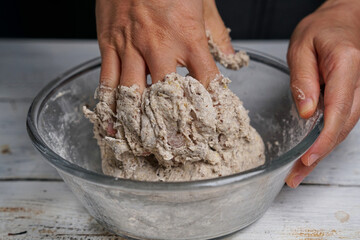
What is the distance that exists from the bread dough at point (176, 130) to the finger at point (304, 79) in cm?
13

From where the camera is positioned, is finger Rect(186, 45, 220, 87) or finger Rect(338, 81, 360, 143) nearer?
finger Rect(186, 45, 220, 87)

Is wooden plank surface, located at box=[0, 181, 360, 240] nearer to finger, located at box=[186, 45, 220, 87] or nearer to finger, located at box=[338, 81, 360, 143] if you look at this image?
finger, located at box=[338, 81, 360, 143]

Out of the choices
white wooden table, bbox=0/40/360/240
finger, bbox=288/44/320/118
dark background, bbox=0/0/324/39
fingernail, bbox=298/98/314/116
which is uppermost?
finger, bbox=288/44/320/118

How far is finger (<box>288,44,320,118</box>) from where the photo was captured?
853mm

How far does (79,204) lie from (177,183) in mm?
391

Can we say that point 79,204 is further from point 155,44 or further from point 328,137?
point 328,137

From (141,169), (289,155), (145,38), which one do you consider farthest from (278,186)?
(145,38)

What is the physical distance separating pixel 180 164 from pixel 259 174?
0.65 feet

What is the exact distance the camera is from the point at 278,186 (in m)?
0.83

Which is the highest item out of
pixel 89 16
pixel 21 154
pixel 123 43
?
pixel 123 43

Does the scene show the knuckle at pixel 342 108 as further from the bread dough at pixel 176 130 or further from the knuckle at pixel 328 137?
the bread dough at pixel 176 130

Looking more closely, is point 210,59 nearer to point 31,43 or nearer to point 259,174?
point 259,174

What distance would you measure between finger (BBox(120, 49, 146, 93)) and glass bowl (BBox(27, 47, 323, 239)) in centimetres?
11

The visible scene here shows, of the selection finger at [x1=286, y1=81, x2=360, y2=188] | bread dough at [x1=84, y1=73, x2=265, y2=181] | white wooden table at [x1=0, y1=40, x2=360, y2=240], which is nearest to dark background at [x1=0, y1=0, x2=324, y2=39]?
white wooden table at [x1=0, y1=40, x2=360, y2=240]
